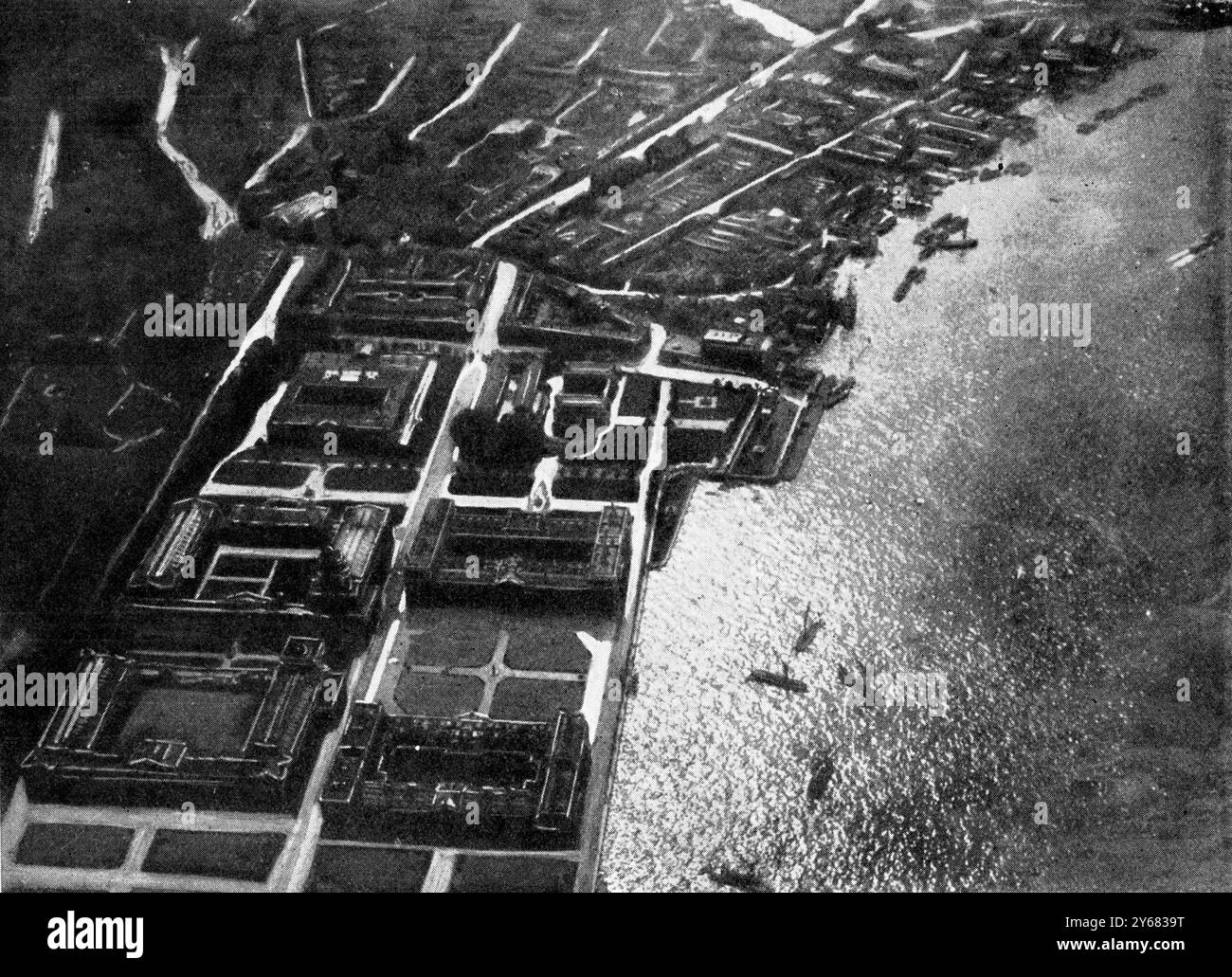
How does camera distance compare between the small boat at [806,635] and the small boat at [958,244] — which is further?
the small boat at [958,244]

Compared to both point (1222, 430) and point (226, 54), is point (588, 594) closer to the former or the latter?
point (1222, 430)

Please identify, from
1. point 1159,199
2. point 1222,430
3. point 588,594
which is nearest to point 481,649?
point 588,594

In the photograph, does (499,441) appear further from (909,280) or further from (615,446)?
(909,280)

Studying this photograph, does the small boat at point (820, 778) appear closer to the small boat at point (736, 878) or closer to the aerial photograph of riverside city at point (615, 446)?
the aerial photograph of riverside city at point (615, 446)

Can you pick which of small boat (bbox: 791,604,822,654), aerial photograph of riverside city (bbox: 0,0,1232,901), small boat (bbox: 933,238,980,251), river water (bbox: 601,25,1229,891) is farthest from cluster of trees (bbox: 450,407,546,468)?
small boat (bbox: 933,238,980,251)

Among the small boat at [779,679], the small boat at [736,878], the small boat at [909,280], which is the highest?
the small boat at [909,280]

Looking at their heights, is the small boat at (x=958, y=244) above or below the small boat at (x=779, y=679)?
above

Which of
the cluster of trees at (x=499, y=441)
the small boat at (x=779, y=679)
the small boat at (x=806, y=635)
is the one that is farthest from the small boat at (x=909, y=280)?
the small boat at (x=779, y=679)
